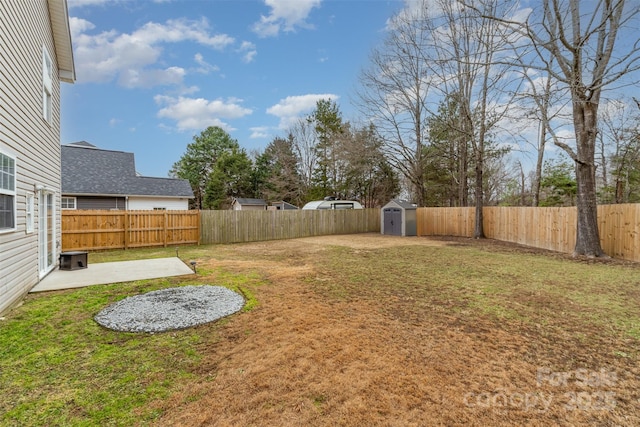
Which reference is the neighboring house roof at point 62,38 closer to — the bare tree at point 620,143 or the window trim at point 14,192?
the window trim at point 14,192

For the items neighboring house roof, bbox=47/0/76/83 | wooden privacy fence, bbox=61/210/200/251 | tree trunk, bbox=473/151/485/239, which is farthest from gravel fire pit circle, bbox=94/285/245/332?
tree trunk, bbox=473/151/485/239

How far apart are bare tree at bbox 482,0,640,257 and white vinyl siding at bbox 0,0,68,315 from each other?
926 centimetres

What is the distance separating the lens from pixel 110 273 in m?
6.06

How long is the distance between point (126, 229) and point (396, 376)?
1098 cm

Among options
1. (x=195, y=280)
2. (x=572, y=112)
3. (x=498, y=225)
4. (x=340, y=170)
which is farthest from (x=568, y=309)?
(x=340, y=170)

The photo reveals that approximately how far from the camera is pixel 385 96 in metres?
16.8

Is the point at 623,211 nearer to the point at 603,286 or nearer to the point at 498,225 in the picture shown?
the point at 603,286

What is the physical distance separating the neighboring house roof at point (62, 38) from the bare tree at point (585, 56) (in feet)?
31.6

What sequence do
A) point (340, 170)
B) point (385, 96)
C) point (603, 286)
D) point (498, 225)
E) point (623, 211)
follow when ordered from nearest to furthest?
point (603, 286) < point (623, 211) < point (498, 225) < point (385, 96) < point (340, 170)

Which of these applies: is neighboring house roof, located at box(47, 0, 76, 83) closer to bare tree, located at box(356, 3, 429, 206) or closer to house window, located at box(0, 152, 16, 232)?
house window, located at box(0, 152, 16, 232)

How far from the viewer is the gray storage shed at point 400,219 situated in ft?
50.7

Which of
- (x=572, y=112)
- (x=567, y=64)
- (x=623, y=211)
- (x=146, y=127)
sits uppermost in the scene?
(x=146, y=127)

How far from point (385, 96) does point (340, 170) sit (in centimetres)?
775

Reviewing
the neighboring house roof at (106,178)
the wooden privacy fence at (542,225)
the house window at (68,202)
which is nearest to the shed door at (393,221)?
the wooden privacy fence at (542,225)
